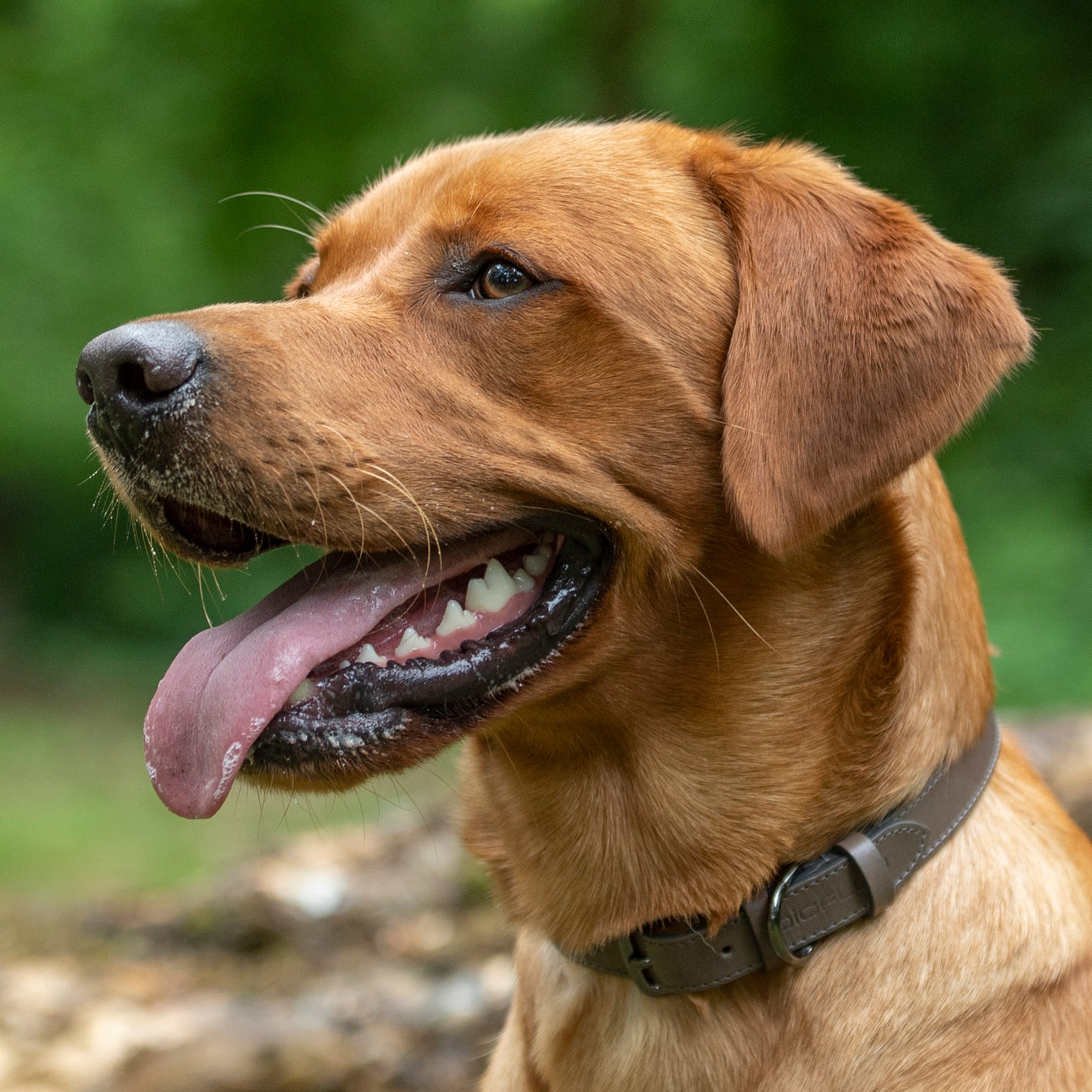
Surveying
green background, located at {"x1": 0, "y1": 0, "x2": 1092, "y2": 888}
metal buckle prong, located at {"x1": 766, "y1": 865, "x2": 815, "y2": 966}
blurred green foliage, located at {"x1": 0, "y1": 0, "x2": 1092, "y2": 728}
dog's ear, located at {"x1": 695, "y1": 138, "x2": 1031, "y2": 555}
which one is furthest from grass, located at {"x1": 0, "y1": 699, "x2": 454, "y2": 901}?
dog's ear, located at {"x1": 695, "y1": 138, "x2": 1031, "y2": 555}

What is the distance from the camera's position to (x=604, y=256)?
9.12 ft

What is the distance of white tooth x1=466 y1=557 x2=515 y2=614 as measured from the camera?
8.96ft

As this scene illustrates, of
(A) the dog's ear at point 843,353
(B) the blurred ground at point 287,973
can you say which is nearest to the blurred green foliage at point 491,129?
(B) the blurred ground at point 287,973

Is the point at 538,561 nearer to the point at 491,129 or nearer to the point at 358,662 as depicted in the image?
the point at 358,662

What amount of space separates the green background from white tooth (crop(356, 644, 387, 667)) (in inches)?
203

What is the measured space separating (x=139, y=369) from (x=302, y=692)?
70 centimetres

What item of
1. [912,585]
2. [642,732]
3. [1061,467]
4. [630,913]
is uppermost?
[912,585]

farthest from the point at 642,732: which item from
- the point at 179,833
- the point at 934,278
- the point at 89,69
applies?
the point at 89,69

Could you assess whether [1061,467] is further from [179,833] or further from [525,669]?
[525,669]

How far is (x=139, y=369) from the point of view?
8.27ft

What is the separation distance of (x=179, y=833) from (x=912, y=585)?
6838 millimetres

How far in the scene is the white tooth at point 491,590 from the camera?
2730 mm

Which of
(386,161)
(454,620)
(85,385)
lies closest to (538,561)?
(454,620)

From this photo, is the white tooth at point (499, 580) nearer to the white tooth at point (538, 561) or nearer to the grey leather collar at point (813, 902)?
the white tooth at point (538, 561)
